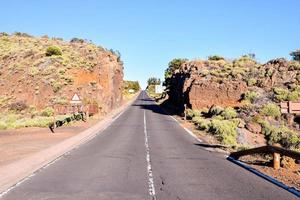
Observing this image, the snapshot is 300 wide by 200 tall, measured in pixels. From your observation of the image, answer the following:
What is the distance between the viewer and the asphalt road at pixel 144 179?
1089cm

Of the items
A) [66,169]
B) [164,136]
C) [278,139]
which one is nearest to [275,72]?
[278,139]

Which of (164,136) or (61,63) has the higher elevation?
(61,63)

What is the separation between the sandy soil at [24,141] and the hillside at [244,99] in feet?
38.4

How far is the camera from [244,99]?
46.2 meters

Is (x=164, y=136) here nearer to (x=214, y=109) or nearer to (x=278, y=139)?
(x=278, y=139)

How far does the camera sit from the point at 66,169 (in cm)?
1505

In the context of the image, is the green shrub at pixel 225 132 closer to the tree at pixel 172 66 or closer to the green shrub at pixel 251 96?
the green shrub at pixel 251 96

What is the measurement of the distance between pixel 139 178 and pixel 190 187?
6.84 feet

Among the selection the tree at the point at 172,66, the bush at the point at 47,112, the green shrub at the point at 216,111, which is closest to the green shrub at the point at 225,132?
the green shrub at the point at 216,111

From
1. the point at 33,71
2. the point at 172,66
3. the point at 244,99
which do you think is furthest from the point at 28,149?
the point at 172,66

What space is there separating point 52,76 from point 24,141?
116 ft

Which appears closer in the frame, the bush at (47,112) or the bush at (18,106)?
the bush at (47,112)

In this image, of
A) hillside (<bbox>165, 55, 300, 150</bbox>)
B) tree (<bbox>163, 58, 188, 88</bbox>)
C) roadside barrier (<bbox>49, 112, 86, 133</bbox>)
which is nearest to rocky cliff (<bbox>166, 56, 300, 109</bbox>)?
hillside (<bbox>165, 55, 300, 150</bbox>)

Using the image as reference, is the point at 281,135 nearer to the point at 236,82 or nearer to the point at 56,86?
the point at 236,82
